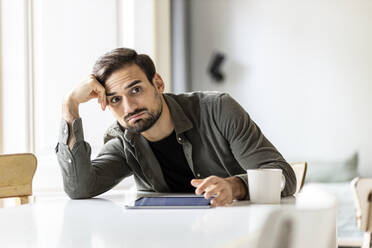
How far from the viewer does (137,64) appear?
1.96m


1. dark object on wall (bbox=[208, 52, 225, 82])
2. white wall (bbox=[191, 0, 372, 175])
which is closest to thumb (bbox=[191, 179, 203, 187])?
white wall (bbox=[191, 0, 372, 175])

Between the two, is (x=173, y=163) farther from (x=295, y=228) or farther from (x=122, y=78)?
(x=295, y=228)

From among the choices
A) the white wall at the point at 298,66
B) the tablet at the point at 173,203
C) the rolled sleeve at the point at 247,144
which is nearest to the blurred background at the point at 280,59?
the white wall at the point at 298,66

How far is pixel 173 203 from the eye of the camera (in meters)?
1.49

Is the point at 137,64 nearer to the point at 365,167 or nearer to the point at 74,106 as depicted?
the point at 74,106

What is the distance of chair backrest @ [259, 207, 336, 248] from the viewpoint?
0.58m

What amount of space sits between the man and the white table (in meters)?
0.26

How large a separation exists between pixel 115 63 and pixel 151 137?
0.94 feet

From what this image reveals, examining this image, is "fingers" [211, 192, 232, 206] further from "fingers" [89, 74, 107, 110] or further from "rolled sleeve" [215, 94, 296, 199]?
"fingers" [89, 74, 107, 110]

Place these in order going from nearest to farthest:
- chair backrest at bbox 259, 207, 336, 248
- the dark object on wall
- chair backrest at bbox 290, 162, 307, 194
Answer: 1. chair backrest at bbox 259, 207, 336, 248
2. chair backrest at bbox 290, 162, 307, 194
3. the dark object on wall

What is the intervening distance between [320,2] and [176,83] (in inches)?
43.7

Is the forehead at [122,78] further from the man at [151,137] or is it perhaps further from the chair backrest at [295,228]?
the chair backrest at [295,228]

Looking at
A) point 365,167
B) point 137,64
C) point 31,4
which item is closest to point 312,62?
point 365,167

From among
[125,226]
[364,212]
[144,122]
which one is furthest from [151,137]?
[364,212]
